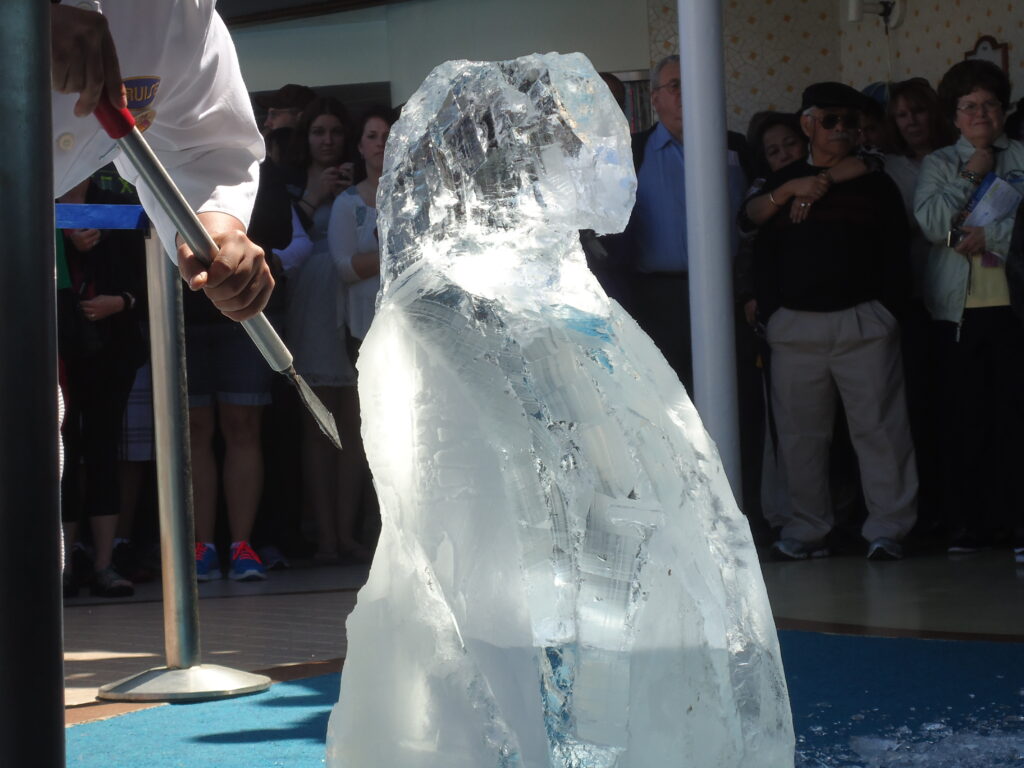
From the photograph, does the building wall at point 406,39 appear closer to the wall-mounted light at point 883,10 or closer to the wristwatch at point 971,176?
the wall-mounted light at point 883,10

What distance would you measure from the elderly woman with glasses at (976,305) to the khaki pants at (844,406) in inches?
10.2

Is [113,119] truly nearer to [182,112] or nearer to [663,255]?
[182,112]

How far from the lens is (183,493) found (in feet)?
10.4

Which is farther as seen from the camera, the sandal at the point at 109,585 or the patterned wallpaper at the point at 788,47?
the patterned wallpaper at the point at 788,47

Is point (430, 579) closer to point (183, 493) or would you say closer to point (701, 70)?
point (183, 493)

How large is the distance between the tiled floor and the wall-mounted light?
3.28 m

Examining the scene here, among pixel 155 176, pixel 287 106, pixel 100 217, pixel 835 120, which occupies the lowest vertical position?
pixel 155 176

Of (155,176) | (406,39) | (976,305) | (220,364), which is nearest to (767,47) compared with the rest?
(406,39)

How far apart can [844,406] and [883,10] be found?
118 inches

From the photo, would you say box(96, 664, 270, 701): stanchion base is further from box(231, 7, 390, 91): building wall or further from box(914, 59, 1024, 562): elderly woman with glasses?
box(231, 7, 390, 91): building wall

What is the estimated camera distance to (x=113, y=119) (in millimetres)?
1617

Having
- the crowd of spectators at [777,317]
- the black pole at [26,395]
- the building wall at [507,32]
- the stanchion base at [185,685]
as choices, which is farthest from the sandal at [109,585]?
the black pole at [26,395]

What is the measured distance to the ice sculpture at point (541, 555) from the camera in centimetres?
166

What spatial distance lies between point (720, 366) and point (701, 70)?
2.94 feet
